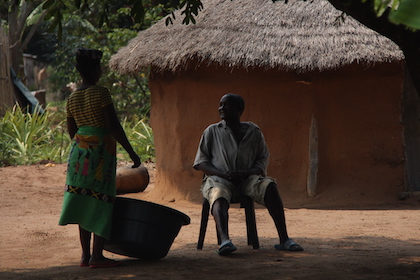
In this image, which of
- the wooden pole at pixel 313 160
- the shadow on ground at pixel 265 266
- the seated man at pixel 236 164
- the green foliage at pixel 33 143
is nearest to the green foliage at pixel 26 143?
the green foliage at pixel 33 143

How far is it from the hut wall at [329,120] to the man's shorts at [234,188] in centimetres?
321

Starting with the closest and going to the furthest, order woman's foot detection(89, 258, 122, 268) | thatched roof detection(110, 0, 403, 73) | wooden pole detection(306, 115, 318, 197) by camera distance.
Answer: woman's foot detection(89, 258, 122, 268) < thatched roof detection(110, 0, 403, 73) < wooden pole detection(306, 115, 318, 197)

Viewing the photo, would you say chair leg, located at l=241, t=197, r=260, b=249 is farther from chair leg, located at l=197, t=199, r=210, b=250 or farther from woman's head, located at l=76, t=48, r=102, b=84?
woman's head, located at l=76, t=48, r=102, b=84

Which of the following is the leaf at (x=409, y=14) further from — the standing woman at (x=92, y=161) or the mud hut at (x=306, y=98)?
the mud hut at (x=306, y=98)

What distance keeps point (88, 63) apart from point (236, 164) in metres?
1.41

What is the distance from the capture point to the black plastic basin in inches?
148

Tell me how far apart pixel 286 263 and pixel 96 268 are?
1226 millimetres

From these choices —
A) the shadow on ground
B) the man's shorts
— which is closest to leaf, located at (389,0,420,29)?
the shadow on ground

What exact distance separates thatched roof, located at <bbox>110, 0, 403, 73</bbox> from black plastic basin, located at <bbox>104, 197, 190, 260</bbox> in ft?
12.0

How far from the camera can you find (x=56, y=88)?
2267cm

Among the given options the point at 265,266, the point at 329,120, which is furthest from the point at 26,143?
the point at 265,266

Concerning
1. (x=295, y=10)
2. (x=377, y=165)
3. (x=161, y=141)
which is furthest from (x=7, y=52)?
(x=377, y=165)

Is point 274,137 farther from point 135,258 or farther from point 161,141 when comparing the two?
point 135,258

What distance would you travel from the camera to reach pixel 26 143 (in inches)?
457
